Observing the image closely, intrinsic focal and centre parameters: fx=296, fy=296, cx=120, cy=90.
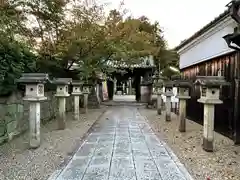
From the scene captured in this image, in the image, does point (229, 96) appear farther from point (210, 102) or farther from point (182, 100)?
point (210, 102)

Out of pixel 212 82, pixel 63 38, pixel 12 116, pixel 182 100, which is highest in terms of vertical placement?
pixel 63 38

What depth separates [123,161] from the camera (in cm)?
536

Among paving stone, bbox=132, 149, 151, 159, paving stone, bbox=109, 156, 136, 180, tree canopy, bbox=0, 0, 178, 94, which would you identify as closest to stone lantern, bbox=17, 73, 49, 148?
tree canopy, bbox=0, 0, 178, 94

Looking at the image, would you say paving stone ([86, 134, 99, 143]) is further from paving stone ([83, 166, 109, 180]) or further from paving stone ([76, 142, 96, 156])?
paving stone ([83, 166, 109, 180])

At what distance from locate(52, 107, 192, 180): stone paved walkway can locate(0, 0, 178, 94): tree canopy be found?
2583 mm

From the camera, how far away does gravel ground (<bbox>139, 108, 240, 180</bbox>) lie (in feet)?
15.4

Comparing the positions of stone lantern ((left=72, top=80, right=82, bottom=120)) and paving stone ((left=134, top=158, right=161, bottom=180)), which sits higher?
stone lantern ((left=72, top=80, right=82, bottom=120))

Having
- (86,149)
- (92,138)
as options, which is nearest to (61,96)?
(92,138)

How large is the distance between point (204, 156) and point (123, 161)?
1645mm

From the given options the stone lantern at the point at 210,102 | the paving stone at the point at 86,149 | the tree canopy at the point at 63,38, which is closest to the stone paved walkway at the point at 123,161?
the paving stone at the point at 86,149

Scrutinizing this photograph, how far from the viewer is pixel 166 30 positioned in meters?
29.5

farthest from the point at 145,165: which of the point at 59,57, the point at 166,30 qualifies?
the point at 166,30

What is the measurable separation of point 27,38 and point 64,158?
5077mm

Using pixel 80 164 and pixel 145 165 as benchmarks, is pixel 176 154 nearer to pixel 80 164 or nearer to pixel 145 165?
pixel 145 165
